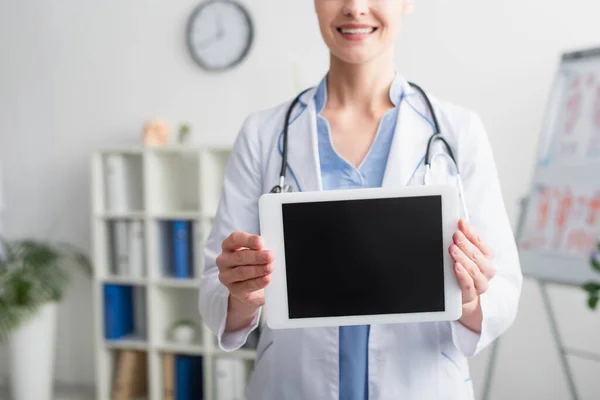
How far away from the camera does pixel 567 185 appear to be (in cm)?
221

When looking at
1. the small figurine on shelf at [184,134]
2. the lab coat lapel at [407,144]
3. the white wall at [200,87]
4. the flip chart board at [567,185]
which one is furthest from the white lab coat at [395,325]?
the small figurine on shelf at [184,134]

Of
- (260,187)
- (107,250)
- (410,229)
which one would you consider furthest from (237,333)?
(107,250)

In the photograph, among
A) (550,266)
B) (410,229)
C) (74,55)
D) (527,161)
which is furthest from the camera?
(74,55)

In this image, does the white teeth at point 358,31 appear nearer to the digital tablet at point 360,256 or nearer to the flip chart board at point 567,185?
the digital tablet at point 360,256

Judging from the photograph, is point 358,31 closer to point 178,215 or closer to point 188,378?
point 178,215

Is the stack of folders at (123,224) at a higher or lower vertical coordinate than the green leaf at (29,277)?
higher

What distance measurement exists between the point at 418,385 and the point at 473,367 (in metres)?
1.99

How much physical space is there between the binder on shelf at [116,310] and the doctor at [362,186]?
2185 millimetres

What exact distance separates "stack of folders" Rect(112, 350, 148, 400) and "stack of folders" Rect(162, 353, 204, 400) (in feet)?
0.59

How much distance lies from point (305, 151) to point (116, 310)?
235 cm

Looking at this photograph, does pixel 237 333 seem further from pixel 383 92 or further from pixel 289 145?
pixel 383 92

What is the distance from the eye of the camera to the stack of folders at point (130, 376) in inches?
127

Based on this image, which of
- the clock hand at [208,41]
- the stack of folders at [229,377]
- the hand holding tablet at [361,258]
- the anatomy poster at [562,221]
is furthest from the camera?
the clock hand at [208,41]

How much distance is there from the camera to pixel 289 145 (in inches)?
45.3
